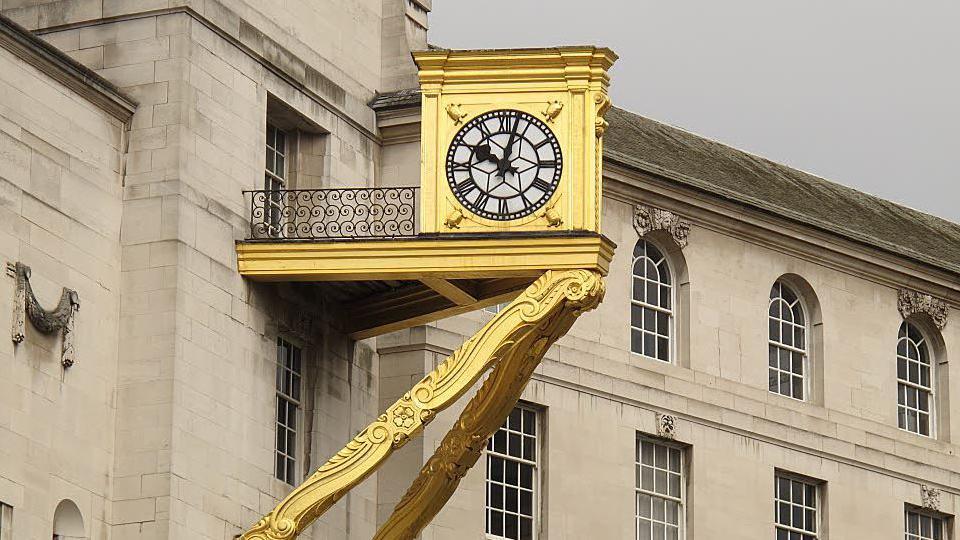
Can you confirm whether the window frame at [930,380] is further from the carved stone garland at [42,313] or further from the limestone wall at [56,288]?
the carved stone garland at [42,313]

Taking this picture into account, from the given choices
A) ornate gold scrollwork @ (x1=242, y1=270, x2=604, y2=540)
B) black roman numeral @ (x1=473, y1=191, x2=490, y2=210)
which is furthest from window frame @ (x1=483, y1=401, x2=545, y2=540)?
black roman numeral @ (x1=473, y1=191, x2=490, y2=210)

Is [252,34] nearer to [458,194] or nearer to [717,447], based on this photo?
[458,194]

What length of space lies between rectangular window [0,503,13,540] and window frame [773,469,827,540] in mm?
14864

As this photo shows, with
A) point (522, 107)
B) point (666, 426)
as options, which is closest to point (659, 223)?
point (666, 426)

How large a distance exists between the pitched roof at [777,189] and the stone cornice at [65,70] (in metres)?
9.52

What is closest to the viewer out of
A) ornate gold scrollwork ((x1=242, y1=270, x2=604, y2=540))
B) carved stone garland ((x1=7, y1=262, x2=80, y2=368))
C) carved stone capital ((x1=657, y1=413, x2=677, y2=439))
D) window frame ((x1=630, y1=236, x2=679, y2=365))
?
carved stone garland ((x1=7, y1=262, x2=80, y2=368))

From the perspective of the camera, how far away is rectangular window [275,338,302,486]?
1489 inches

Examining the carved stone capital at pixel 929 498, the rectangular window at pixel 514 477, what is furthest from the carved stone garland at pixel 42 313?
the carved stone capital at pixel 929 498

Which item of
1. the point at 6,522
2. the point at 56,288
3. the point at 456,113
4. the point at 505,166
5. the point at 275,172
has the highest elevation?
the point at 275,172

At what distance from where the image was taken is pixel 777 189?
4919 centimetres

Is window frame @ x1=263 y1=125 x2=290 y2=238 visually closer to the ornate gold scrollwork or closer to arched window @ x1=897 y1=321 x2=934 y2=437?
the ornate gold scrollwork

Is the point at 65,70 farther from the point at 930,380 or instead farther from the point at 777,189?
the point at 930,380

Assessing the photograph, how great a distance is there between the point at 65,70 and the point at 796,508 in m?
14.9

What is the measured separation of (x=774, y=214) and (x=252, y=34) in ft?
35.7
